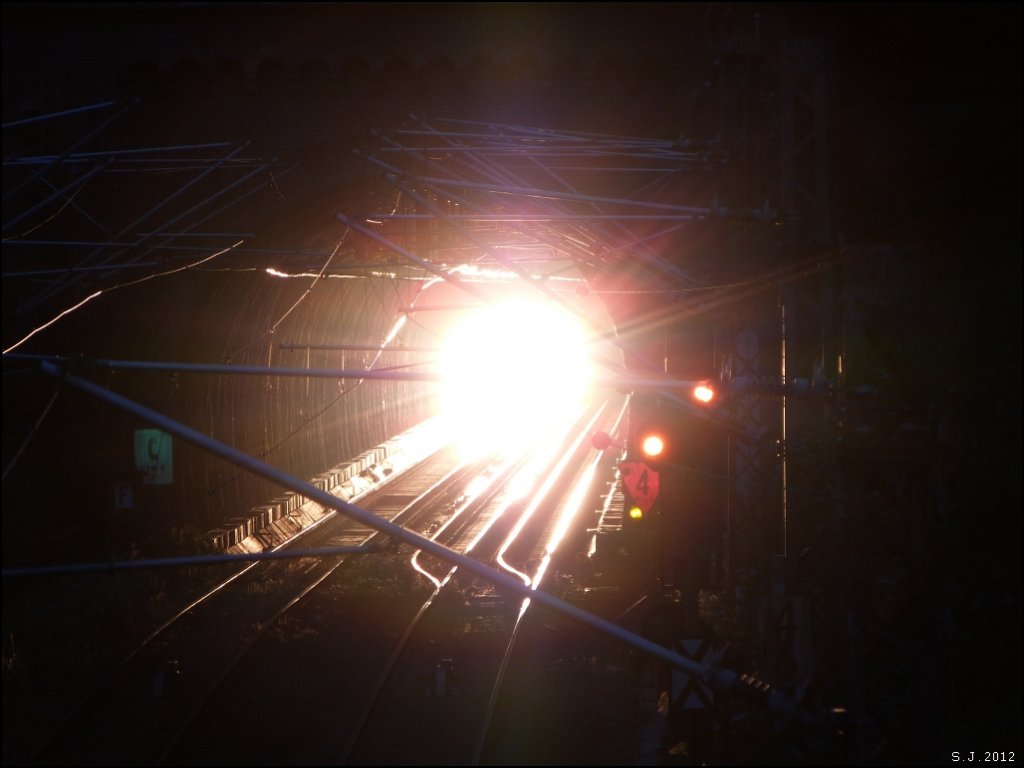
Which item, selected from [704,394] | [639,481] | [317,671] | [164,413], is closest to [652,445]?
[639,481]

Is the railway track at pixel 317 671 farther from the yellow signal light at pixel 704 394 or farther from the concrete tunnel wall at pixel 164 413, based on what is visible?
the yellow signal light at pixel 704 394

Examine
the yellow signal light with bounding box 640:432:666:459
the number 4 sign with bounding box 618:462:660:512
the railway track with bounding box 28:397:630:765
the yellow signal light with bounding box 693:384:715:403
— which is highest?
the yellow signal light with bounding box 693:384:715:403

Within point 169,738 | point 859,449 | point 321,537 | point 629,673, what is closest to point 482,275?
point 321,537

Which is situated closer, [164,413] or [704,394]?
[704,394]

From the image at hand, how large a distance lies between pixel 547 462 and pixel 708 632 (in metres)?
24.0

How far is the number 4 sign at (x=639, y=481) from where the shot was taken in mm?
12281

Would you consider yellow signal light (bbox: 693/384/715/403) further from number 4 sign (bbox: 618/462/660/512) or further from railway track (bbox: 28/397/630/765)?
Result: number 4 sign (bbox: 618/462/660/512)

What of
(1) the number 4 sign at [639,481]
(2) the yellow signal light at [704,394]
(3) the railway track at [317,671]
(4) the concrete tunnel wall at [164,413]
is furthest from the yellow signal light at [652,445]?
(4) the concrete tunnel wall at [164,413]

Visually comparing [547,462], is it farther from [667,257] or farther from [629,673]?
[629,673]

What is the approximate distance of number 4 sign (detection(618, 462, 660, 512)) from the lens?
40.3 feet

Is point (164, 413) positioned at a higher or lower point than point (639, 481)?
higher

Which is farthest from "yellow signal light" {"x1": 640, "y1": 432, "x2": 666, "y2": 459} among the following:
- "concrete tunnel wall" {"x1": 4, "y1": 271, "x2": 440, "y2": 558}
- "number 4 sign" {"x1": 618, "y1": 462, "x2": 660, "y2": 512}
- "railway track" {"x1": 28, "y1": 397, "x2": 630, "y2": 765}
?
"concrete tunnel wall" {"x1": 4, "y1": 271, "x2": 440, "y2": 558}

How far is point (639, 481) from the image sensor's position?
1240 centimetres

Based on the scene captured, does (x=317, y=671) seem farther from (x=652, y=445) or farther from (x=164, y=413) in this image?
(x=164, y=413)
